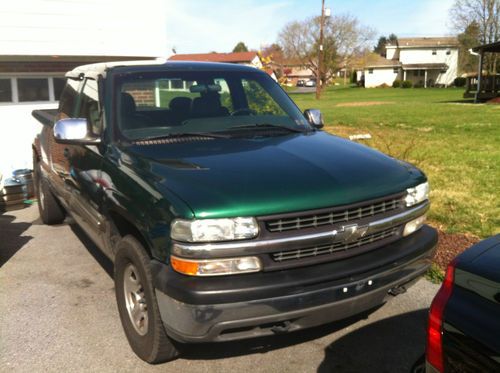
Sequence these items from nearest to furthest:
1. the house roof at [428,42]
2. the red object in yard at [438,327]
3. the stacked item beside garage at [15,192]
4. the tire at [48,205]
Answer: the red object in yard at [438,327], the tire at [48,205], the stacked item beside garage at [15,192], the house roof at [428,42]

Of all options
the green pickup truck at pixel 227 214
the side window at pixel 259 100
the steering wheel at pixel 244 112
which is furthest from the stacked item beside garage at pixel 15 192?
the steering wheel at pixel 244 112

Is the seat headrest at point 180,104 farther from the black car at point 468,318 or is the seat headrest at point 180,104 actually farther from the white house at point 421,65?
the white house at point 421,65

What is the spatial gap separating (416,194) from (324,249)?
87cm

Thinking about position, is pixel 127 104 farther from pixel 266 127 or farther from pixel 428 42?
pixel 428 42

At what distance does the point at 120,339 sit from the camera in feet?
11.5

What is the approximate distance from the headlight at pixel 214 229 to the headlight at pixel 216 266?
0.36 ft

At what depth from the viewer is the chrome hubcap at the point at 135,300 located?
3.14 meters

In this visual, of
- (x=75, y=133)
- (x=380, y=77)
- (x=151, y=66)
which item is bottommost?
(x=75, y=133)

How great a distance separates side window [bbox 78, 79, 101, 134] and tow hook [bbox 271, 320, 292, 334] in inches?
80.8

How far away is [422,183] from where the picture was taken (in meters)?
3.34

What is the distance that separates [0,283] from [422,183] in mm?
3728

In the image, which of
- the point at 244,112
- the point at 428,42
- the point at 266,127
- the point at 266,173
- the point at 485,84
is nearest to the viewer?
the point at 266,173

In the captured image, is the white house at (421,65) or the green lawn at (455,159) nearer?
the green lawn at (455,159)

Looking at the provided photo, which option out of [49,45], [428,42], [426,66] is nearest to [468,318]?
[49,45]
